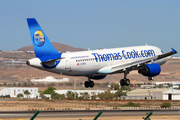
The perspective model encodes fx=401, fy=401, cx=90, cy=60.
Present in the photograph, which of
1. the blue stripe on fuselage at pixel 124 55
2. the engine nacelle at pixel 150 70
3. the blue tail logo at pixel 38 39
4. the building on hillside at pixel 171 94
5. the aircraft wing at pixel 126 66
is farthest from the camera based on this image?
the building on hillside at pixel 171 94

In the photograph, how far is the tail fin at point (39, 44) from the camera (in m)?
55.6

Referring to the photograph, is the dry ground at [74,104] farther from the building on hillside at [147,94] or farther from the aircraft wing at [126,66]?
the aircraft wing at [126,66]

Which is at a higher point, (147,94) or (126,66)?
(126,66)

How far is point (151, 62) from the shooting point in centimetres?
6269

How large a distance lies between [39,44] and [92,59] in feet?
26.9

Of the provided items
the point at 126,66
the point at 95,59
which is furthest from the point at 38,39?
the point at 126,66

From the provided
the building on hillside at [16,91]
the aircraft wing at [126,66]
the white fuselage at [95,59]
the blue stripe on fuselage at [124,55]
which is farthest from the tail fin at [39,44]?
the building on hillside at [16,91]

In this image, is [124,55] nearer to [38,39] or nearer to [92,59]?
[92,59]

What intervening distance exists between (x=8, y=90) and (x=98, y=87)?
34516 millimetres

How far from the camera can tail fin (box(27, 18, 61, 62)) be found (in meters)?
55.6

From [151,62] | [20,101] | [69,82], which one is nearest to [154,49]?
[151,62]

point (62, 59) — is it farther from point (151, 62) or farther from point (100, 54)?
point (151, 62)

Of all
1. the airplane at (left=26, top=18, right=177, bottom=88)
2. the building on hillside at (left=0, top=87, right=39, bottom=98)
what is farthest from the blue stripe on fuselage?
the building on hillside at (left=0, top=87, right=39, bottom=98)

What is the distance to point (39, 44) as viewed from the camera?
184 feet
